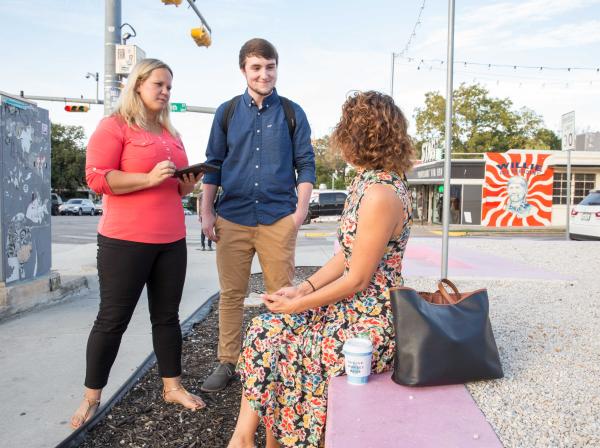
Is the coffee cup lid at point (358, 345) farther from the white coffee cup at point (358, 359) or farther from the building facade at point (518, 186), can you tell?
the building facade at point (518, 186)

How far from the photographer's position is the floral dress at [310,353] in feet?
6.97

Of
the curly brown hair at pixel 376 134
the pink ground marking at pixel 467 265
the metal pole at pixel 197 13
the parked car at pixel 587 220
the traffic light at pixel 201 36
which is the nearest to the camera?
the curly brown hair at pixel 376 134

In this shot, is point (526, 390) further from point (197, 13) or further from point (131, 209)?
point (197, 13)

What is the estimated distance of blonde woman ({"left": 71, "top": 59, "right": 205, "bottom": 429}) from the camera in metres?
2.74

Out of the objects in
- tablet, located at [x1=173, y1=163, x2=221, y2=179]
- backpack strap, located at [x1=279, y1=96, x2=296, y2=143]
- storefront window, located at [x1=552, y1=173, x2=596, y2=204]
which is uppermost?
storefront window, located at [x1=552, y1=173, x2=596, y2=204]

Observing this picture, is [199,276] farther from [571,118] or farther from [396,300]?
[571,118]

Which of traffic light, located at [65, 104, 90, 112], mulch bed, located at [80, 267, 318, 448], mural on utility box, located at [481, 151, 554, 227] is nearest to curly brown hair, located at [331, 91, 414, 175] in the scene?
mulch bed, located at [80, 267, 318, 448]

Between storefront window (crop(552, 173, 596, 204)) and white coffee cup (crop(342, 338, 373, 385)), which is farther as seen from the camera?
storefront window (crop(552, 173, 596, 204))

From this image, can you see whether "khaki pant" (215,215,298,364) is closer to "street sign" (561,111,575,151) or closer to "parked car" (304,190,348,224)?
"street sign" (561,111,575,151)

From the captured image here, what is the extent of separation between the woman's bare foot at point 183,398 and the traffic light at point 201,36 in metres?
9.48

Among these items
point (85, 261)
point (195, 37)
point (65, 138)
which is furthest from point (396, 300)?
point (65, 138)

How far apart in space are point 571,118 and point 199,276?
8.99 meters

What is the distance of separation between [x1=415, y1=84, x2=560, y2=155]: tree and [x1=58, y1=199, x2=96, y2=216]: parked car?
2634 centimetres

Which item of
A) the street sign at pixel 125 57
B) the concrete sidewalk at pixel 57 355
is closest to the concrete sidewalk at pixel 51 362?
the concrete sidewalk at pixel 57 355
